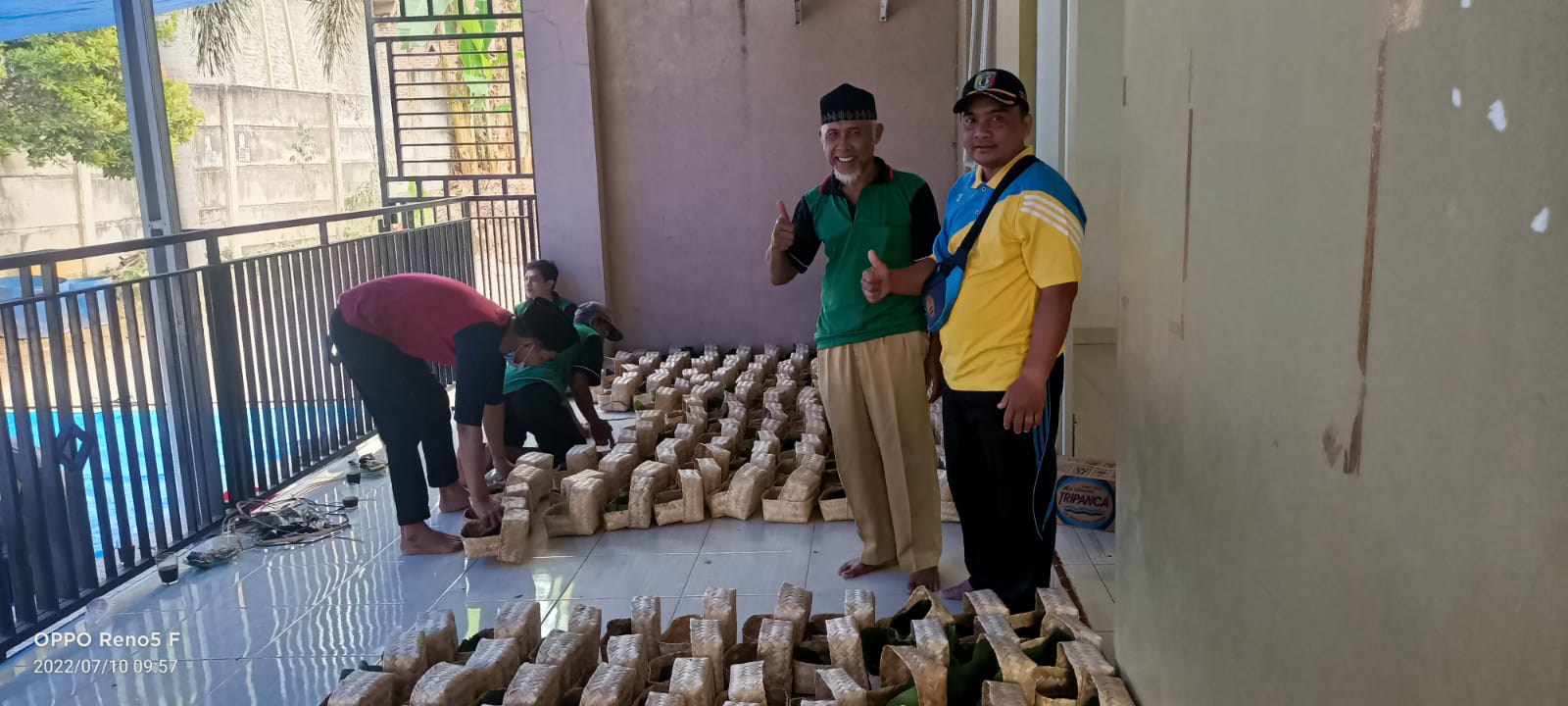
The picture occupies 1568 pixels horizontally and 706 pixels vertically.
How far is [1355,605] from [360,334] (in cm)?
376

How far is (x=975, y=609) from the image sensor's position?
9.29 feet

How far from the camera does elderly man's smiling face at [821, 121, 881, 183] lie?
3.35 meters

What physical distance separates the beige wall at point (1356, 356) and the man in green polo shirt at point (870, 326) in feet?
4.17

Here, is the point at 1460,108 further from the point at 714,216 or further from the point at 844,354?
the point at 714,216

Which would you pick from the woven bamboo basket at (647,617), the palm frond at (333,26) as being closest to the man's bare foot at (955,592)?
the woven bamboo basket at (647,617)

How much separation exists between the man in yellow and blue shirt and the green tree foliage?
17433 millimetres

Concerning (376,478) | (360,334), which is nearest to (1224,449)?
(360,334)

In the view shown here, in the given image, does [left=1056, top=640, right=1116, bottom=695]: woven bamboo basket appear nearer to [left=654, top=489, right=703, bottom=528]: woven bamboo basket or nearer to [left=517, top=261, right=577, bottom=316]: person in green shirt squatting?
[left=654, top=489, right=703, bottom=528]: woven bamboo basket

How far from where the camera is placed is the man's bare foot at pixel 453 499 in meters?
4.78

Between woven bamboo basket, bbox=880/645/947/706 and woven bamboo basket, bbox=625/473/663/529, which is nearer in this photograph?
woven bamboo basket, bbox=880/645/947/706

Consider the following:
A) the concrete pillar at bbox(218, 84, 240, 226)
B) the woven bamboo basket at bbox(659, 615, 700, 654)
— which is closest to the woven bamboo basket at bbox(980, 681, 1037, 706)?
the woven bamboo basket at bbox(659, 615, 700, 654)

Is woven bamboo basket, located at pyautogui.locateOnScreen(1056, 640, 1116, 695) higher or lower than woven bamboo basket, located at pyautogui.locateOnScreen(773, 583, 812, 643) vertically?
higher

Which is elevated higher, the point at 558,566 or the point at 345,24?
the point at 345,24

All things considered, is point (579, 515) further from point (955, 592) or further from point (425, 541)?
point (955, 592)
